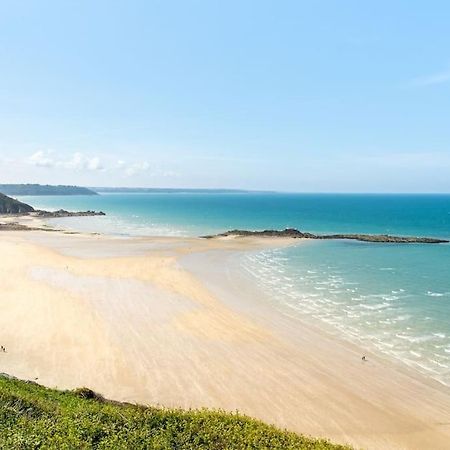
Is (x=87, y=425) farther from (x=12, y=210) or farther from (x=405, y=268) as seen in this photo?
(x=12, y=210)

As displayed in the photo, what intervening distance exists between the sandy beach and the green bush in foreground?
4870 mm

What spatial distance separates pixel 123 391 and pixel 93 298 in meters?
15.6

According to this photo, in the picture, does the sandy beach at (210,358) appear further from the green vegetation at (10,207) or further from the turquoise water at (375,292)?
the green vegetation at (10,207)

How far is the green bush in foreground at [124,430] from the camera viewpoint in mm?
10602

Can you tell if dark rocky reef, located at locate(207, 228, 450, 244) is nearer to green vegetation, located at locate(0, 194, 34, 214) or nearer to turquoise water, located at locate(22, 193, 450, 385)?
turquoise water, located at locate(22, 193, 450, 385)

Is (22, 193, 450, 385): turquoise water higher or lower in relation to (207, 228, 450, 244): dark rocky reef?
lower

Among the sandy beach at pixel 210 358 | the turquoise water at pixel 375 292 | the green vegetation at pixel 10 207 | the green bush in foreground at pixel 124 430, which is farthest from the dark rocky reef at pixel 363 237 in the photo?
the green vegetation at pixel 10 207

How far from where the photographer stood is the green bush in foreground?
10602 millimetres

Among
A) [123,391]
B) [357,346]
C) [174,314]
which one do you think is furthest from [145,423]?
[174,314]

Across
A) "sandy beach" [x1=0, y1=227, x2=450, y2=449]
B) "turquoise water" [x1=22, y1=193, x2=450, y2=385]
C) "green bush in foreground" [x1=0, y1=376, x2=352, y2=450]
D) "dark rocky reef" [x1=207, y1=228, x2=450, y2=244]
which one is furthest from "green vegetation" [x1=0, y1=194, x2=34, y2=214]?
"green bush in foreground" [x1=0, y1=376, x2=352, y2=450]

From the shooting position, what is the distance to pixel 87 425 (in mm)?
11250

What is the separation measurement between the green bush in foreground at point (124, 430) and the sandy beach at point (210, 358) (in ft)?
16.0

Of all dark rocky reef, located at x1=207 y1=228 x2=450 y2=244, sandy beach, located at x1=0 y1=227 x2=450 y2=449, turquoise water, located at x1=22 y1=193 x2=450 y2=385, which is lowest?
sandy beach, located at x1=0 y1=227 x2=450 y2=449

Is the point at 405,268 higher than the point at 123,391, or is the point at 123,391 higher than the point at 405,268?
the point at 405,268
